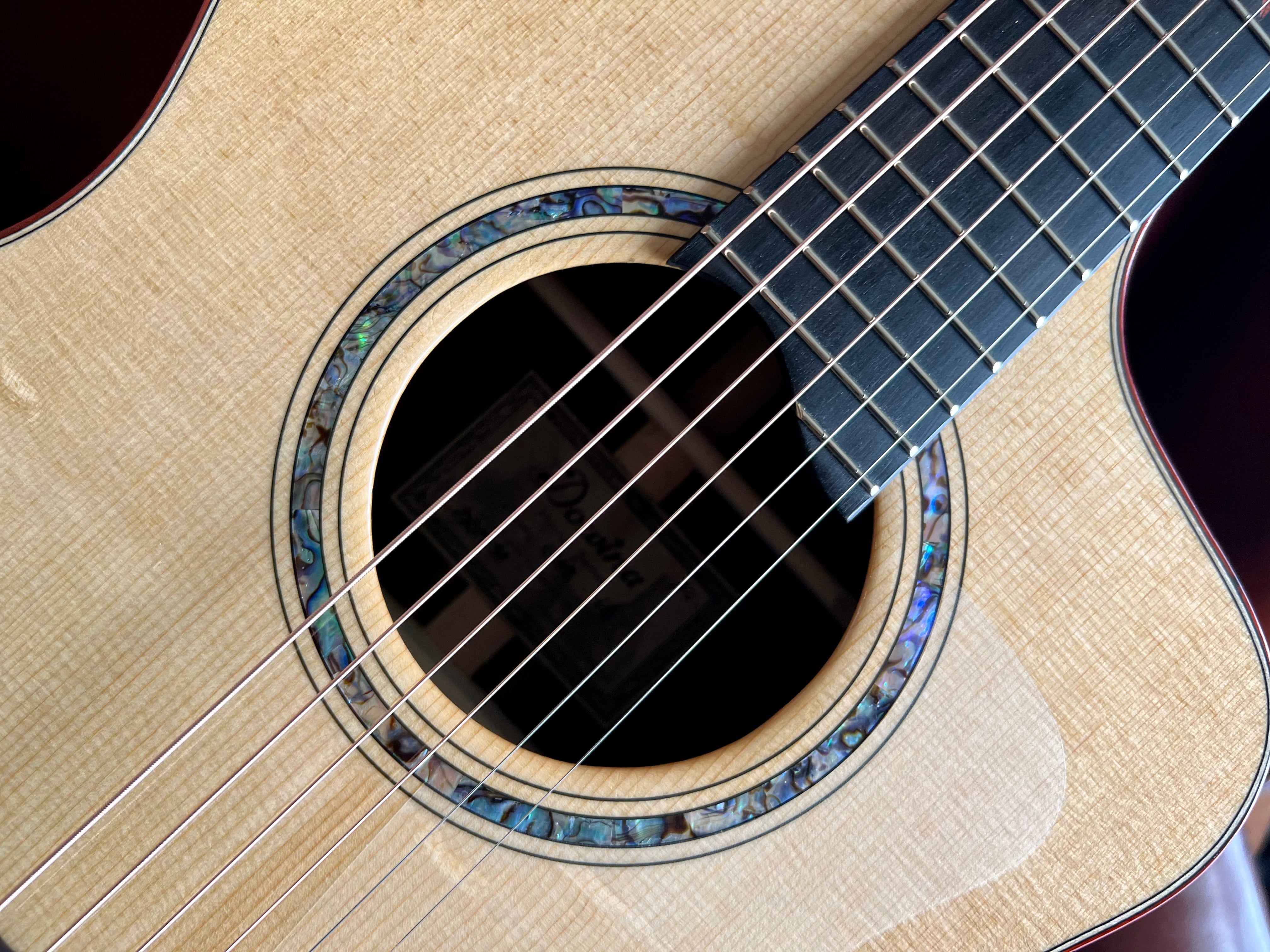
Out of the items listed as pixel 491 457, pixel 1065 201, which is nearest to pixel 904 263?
pixel 1065 201

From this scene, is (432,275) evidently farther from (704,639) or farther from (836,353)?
(704,639)

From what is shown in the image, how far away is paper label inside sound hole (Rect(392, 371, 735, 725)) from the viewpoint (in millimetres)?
836

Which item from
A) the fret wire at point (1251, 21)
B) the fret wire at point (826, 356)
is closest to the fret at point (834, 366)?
the fret wire at point (826, 356)

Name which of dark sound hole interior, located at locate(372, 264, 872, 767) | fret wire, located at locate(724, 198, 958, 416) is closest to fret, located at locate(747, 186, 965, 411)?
fret wire, located at locate(724, 198, 958, 416)

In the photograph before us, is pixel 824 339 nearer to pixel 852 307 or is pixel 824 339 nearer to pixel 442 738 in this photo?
pixel 852 307

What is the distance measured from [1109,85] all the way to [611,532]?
0.56m

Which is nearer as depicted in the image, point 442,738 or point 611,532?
point 442,738

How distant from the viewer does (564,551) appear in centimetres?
86

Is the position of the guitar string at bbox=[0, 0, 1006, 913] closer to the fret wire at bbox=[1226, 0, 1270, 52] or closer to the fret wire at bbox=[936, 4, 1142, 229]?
the fret wire at bbox=[936, 4, 1142, 229]

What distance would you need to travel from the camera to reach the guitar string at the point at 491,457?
21.3 inches

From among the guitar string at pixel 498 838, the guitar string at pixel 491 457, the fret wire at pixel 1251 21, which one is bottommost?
the guitar string at pixel 498 838

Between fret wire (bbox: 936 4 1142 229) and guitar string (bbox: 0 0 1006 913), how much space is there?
12 mm

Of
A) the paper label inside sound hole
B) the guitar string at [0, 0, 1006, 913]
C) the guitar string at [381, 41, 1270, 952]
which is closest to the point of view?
the guitar string at [0, 0, 1006, 913]

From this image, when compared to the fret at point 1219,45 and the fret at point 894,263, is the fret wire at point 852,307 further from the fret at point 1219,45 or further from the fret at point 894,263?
the fret at point 1219,45
